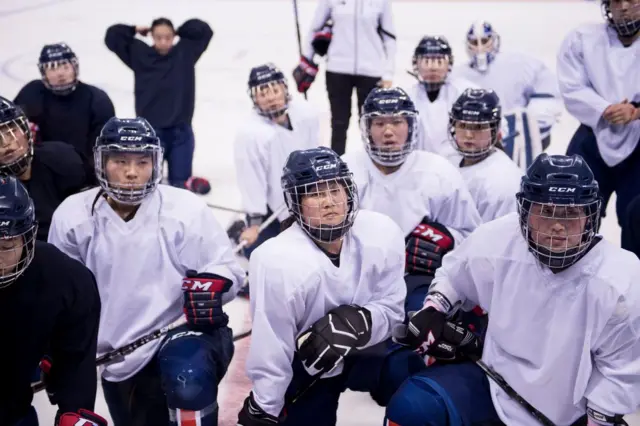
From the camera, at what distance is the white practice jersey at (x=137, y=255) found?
2.32 meters

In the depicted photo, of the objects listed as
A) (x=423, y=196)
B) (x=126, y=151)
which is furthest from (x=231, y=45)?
(x=126, y=151)

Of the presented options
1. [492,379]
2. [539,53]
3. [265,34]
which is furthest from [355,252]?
[265,34]

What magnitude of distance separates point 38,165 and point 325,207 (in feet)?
4.23

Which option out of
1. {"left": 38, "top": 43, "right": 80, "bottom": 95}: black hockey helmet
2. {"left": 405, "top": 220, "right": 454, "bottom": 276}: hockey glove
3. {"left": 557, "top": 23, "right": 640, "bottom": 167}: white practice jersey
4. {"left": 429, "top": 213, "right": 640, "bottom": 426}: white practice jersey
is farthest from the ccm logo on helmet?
{"left": 38, "top": 43, "right": 80, "bottom": 95}: black hockey helmet

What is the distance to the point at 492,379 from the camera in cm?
208

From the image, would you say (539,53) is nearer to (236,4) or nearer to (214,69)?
(214,69)

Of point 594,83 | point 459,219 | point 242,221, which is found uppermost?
point 594,83

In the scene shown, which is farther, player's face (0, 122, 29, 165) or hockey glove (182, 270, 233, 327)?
player's face (0, 122, 29, 165)

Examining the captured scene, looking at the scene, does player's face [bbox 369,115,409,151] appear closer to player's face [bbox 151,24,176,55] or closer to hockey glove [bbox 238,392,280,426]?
hockey glove [bbox 238,392,280,426]

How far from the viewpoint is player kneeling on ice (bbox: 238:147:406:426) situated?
2.11 meters

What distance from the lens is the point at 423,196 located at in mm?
2807

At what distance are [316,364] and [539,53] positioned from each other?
746cm

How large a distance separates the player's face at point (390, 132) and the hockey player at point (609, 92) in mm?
826

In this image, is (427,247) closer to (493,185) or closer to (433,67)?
(493,185)
